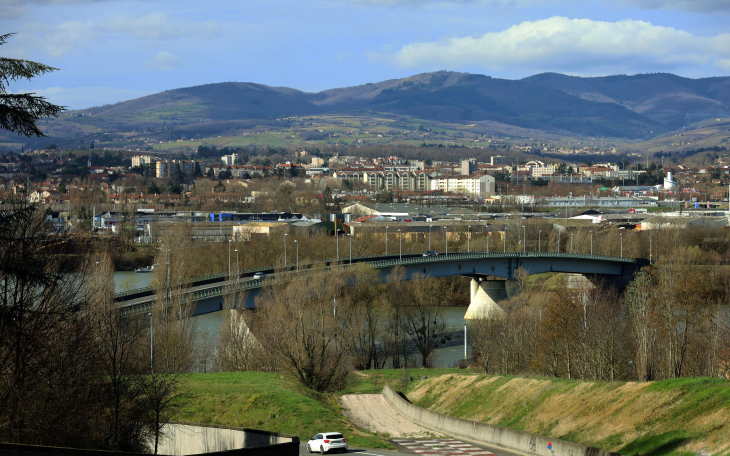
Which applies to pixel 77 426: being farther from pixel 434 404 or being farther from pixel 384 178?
pixel 384 178

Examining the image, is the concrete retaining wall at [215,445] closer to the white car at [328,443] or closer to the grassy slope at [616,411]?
the white car at [328,443]

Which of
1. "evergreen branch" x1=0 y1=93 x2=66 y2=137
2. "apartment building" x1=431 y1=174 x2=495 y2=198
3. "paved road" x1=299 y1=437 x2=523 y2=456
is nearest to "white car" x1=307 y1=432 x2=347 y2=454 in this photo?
"paved road" x1=299 y1=437 x2=523 y2=456

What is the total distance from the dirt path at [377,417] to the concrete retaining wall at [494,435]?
27cm

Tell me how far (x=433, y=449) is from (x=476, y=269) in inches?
1458

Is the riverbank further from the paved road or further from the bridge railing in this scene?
the bridge railing

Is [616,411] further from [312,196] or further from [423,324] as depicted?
[312,196]

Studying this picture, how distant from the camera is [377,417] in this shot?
25031 mm

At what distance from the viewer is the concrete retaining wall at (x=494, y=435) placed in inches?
664

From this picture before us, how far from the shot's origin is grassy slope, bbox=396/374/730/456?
15.9m

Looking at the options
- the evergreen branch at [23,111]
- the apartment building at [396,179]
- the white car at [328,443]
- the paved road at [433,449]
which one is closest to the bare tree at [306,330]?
the paved road at [433,449]

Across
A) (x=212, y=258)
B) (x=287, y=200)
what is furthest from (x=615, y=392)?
(x=287, y=200)

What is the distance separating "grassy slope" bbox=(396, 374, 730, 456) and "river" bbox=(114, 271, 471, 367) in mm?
16701

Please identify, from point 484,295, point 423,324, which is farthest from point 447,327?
point 423,324

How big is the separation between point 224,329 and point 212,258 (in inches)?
1041
